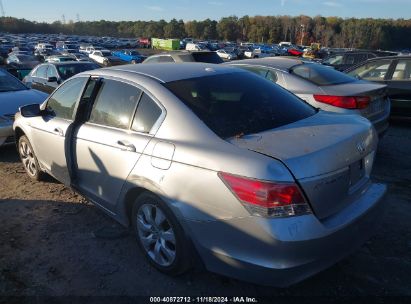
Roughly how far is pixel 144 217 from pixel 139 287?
0.54 m

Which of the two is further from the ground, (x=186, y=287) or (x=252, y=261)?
(x=252, y=261)

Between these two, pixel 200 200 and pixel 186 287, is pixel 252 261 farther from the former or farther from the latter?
pixel 186 287

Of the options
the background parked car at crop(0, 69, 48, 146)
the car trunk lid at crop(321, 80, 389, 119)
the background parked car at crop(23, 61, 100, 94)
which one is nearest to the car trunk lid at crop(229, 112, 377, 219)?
the car trunk lid at crop(321, 80, 389, 119)

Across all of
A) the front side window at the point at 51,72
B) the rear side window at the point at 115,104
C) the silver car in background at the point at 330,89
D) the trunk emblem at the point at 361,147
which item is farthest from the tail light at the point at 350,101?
the front side window at the point at 51,72

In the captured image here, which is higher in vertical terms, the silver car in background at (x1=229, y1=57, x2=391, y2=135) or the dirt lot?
the silver car in background at (x1=229, y1=57, x2=391, y2=135)

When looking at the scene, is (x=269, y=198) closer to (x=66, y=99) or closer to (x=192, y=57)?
(x=66, y=99)

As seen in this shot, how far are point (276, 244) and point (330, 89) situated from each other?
3.81m

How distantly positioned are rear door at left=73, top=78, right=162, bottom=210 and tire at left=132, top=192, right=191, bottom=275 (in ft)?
1.01

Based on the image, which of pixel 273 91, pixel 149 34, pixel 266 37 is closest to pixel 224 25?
pixel 266 37

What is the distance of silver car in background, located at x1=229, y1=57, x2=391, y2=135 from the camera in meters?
5.37

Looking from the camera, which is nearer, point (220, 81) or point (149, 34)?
point (220, 81)

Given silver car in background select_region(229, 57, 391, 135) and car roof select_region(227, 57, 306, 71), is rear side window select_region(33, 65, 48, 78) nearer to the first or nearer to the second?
car roof select_region(227, 57, 306, 71)

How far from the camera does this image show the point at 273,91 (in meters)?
3.60

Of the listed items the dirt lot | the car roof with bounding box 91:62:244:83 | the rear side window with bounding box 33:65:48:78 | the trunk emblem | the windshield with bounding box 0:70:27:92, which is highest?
the car roof with bounding box 91:62:244:83
